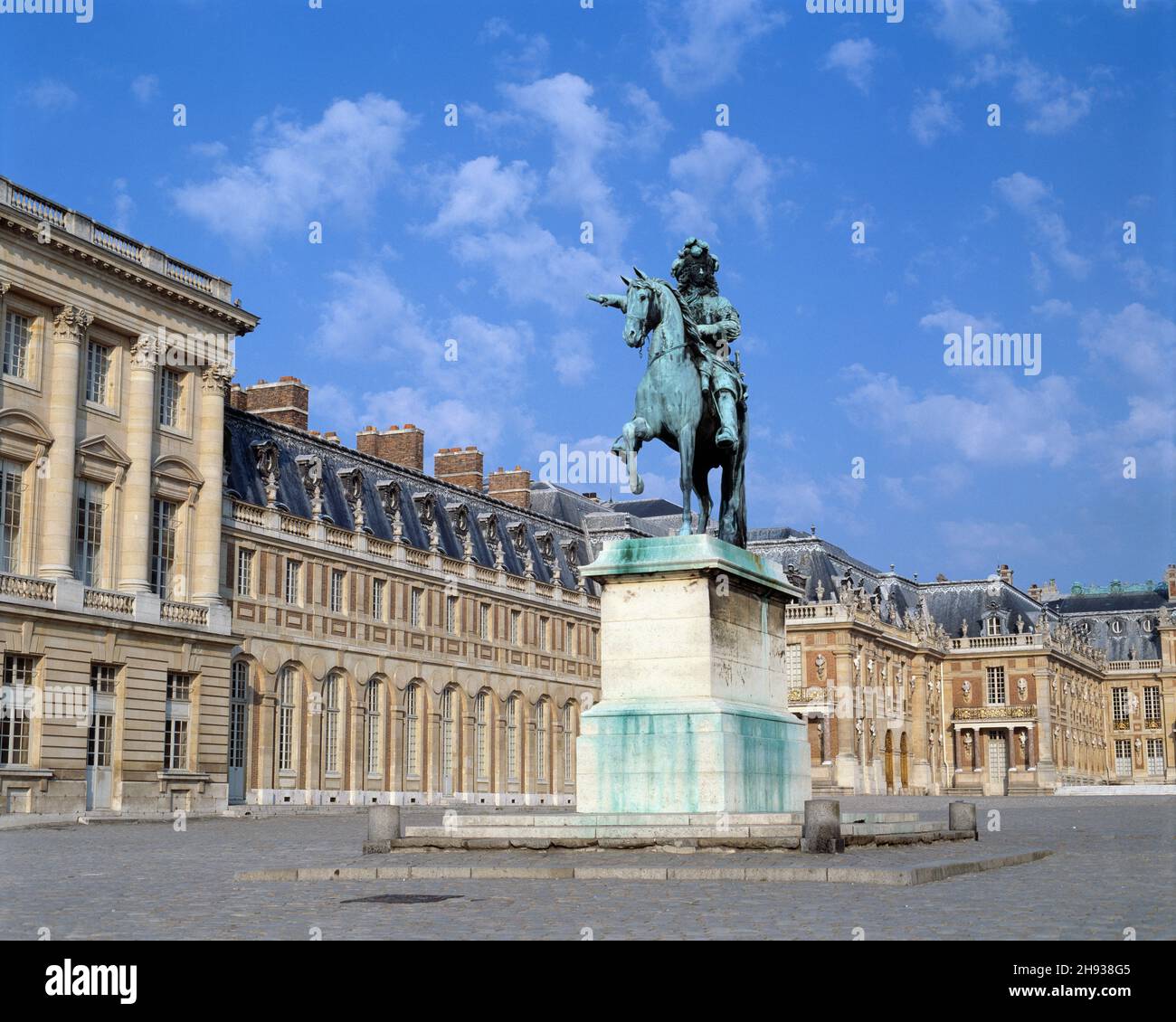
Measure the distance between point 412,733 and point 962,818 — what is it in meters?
38.1

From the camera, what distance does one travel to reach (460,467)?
68500 millimetres

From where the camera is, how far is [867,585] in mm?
93062

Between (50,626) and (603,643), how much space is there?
24.0 metres

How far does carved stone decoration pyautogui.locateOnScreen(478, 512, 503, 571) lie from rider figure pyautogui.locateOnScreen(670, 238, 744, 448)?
44.7 m

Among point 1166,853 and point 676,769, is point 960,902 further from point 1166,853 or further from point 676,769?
point 1166,853

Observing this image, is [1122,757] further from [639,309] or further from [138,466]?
[639,309]

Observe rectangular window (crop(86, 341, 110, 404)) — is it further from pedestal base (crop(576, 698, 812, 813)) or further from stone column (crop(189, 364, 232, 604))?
pedestal base (crop(576, 698, 812, 813))

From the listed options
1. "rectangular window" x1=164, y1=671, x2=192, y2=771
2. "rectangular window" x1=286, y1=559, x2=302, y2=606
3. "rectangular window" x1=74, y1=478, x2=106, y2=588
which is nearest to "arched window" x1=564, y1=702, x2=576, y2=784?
"rectangular window" x1=286, y1=559, x2=302, y2=606

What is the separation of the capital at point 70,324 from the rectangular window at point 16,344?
66cm

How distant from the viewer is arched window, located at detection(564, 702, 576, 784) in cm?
6600

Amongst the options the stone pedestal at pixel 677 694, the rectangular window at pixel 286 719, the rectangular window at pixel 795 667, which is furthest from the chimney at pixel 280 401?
the stone pedestal at pixel 677 694

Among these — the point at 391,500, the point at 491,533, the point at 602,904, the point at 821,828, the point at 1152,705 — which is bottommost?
the point at 602,904

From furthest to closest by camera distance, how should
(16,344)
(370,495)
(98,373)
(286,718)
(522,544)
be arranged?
(522,544) → (370,495) → (286,718) → (98,373) → (16,344)

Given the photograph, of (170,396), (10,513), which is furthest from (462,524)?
(10,513)
